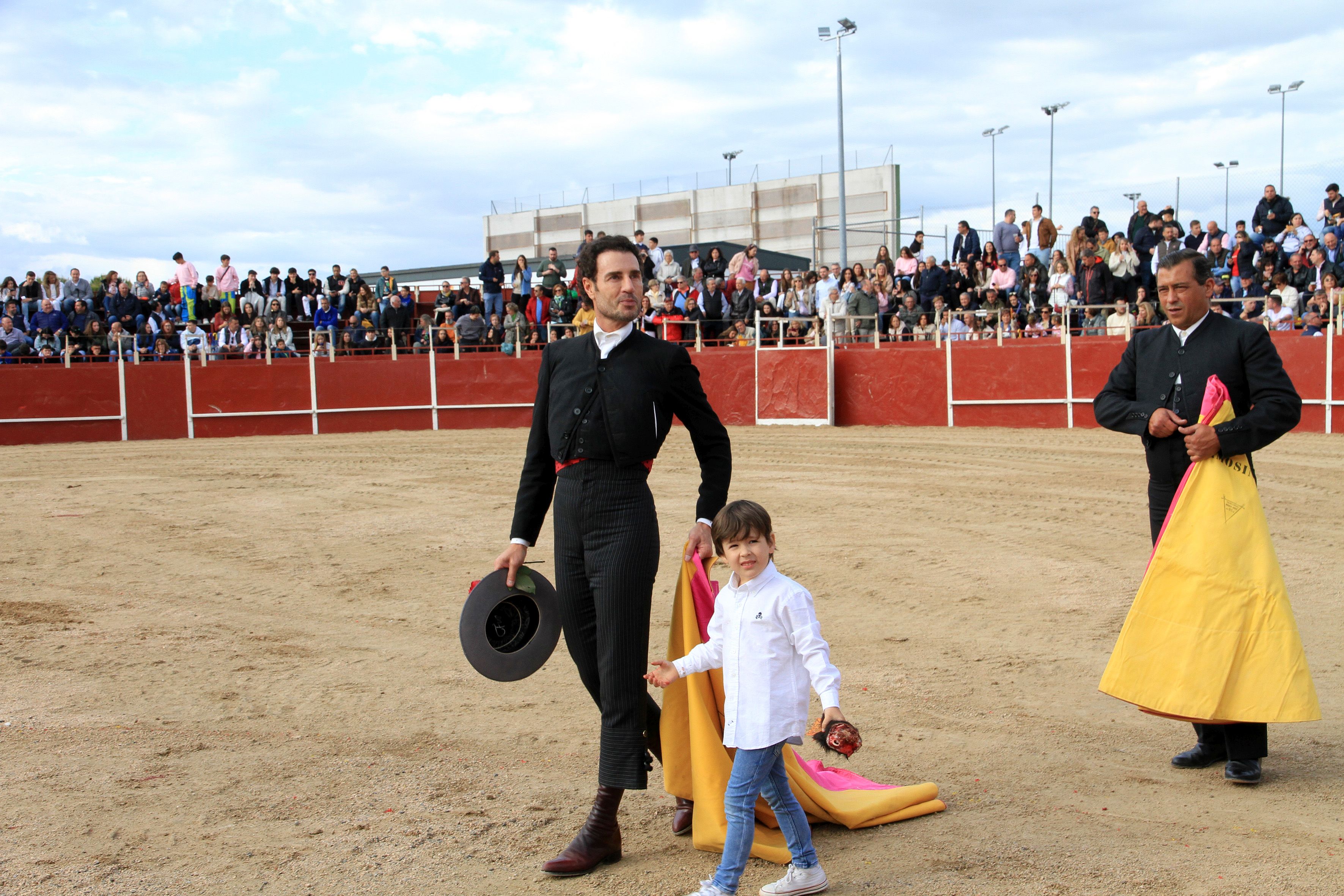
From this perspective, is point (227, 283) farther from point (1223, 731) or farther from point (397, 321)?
point (1223, 731)

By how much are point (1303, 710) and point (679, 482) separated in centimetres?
883

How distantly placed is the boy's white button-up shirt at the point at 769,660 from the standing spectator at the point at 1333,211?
14.3 m

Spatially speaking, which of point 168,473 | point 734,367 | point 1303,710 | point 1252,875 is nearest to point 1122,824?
point 1252,875

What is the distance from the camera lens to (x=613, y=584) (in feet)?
10.3

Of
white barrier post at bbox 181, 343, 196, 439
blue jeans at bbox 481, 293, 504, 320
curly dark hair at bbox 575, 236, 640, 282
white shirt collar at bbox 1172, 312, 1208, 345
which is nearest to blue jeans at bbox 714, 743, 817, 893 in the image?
curly dark hair at bbox 575, 236, 640, 282

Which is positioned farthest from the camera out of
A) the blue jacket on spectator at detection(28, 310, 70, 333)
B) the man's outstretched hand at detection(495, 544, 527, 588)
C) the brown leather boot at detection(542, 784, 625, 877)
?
the blue jacket on spectator at detection(28, 310, 70, 333)

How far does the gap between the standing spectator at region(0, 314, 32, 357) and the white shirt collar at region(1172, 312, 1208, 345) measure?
60.3 feet

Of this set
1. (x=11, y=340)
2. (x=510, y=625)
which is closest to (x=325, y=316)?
(x=11, y=340)

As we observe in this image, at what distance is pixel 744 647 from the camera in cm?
290

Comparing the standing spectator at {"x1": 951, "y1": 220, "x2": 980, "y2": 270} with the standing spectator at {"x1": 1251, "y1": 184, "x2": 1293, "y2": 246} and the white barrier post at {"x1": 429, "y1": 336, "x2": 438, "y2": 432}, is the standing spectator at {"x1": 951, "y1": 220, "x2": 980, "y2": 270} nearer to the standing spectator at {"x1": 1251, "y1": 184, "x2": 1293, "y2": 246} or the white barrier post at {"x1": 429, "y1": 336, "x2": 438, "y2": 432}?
the standing spectator at {"x1": 1251, "y1": 184, "x2": 1293, "y2": 246}

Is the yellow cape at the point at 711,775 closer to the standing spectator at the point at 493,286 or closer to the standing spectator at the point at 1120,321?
the standing spectator at the point at 1120,321

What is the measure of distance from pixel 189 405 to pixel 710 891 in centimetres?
1772

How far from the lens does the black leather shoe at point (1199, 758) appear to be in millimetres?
3779

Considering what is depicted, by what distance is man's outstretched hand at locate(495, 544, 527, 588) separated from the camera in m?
3.33
